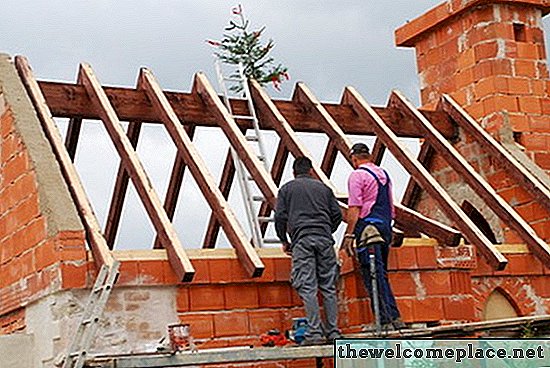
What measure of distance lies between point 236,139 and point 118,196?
202 centimetres

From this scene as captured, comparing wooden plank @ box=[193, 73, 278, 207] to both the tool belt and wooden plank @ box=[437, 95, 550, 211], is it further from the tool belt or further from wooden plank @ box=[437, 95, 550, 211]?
wooden plank @ box=[437, 95, 550, 211]

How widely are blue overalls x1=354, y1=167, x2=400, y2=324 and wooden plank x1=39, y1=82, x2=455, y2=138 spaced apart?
2.81 m

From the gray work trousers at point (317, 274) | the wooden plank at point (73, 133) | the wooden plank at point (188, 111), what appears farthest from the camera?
the wooden plank at point (73, 133)

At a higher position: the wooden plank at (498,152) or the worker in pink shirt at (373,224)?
the wooden plank at (498,152)

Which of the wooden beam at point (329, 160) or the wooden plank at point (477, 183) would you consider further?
the wooden beam at point (329, 160)

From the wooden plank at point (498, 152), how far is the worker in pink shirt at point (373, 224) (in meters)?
3.27

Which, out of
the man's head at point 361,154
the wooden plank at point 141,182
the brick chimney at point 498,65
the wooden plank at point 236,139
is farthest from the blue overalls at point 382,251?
the brick chimney at point 498,65

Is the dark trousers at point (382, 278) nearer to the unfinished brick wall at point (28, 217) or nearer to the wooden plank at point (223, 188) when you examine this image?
the unfinished brick wall at point (28, 217)

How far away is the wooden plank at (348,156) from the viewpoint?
8.45 meters

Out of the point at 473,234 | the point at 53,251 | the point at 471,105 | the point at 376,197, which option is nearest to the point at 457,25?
the point at 471,105

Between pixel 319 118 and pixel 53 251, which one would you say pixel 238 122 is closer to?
pixel 319 118

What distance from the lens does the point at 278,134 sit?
411 inches

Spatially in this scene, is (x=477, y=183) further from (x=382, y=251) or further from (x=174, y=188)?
(x=174, y=188)

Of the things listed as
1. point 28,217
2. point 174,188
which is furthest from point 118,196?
point 28,217
